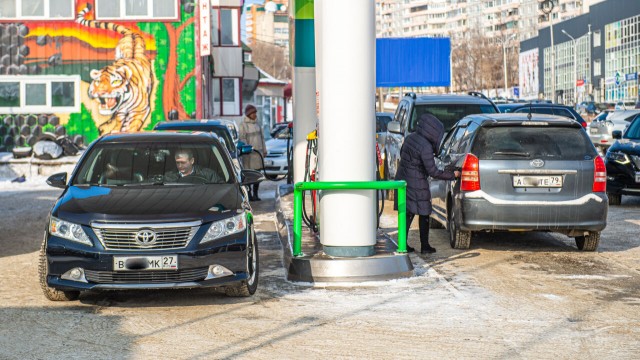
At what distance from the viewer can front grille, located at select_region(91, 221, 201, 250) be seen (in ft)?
29.9

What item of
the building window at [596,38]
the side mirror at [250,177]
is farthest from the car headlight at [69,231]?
the building window at [596,38]

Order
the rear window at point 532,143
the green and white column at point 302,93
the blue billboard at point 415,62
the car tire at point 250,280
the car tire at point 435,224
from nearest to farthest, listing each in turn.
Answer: the car tire at point 250,280
the rear window at point 532,143
the car tire at point 435,224
the green and white column at point 302,93
the blue billboard at point 415,62

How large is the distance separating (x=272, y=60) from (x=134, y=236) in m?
147

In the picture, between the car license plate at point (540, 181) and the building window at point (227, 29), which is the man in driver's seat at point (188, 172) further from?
the building window at point (227, 29)

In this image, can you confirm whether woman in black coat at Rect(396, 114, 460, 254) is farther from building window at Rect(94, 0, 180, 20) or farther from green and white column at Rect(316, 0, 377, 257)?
building window at Rect(94, 0, 180, 20)

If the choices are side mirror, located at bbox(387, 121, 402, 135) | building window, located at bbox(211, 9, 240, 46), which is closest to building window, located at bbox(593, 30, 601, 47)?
building window, located at bbox(211, 9, 240, 46)

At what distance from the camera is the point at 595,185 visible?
1251 centimetres

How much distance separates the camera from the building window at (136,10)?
33844 millimetres

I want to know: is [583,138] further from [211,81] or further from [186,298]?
[211,81]

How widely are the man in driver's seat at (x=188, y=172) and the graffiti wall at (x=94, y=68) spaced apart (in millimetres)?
23204

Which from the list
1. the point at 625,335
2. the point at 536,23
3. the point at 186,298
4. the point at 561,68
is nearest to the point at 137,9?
the point at 186,298

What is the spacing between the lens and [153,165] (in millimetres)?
10633

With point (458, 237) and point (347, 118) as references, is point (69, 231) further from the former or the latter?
point (458, 237)

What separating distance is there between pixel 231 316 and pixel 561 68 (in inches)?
4938
